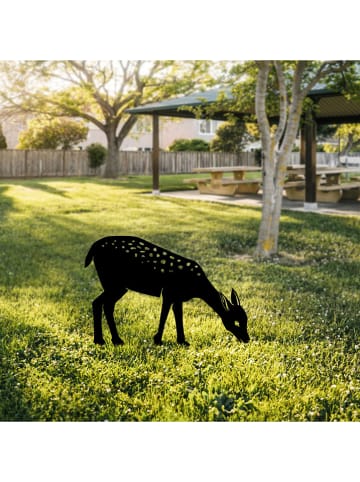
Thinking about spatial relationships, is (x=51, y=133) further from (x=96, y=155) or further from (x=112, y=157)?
(x=112, y=157)

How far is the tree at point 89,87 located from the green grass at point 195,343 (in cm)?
375

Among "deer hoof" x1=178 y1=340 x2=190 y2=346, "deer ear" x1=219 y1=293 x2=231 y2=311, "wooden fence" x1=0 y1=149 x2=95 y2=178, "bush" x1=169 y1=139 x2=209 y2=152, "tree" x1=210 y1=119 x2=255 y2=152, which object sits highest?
"tree" x1=210 y1=119 x2=255 y2=152

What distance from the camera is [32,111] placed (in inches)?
371

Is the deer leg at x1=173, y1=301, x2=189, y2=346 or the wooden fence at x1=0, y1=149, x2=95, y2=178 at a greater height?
the wooden fence at x1=0, y1=149, x2=95, y2=178

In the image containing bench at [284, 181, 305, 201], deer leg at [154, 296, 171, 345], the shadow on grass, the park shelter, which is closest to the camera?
the shadow on grass

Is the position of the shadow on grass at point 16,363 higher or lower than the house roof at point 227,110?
lower

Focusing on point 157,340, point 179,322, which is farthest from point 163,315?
point 157,340

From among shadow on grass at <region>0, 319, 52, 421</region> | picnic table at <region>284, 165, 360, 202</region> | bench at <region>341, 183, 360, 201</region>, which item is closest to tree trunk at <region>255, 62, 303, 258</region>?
shadow on grass at <region>0, 319, 52, 421</region>

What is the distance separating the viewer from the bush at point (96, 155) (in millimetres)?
12641

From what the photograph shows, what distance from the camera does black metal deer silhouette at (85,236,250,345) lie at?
334 cm

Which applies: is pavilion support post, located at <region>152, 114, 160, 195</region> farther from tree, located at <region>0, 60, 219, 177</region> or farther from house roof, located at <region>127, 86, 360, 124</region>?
tree, located at <region>0, 60, 219, 177</region>

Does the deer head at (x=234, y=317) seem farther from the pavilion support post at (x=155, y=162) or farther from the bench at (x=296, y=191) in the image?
the pavilion support post at (x=155, y=162)

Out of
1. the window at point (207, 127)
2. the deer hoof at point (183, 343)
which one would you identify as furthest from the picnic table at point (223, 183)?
the window at point (207, 127)

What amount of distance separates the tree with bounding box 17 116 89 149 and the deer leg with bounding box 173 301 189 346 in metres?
8.18
